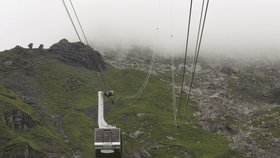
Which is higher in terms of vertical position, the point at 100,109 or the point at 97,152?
the point at 100,109

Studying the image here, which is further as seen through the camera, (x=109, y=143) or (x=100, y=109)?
(x=100, y=109)

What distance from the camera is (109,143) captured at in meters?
34.3

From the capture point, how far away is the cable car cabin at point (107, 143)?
34031 mm

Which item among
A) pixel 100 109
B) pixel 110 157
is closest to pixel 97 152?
pixel 110 157

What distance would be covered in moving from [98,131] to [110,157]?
2.08m

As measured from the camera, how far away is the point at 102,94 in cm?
3891

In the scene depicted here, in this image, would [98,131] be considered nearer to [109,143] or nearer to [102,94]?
[109,143]

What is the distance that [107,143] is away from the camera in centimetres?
3438

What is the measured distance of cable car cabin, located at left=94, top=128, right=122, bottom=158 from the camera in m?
34.0

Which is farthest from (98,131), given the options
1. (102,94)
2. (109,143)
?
(102,94)

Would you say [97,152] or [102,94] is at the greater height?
[102,94]

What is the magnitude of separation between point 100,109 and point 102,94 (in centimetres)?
225

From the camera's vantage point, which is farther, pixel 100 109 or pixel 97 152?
pixel 100 109

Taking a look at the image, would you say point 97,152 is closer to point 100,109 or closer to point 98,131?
point 98,131
